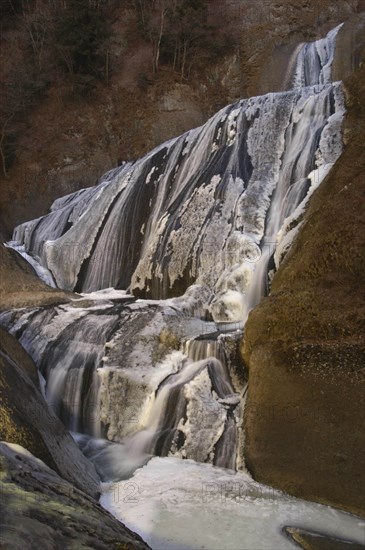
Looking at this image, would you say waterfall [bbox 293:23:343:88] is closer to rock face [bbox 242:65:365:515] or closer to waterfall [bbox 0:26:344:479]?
waterfall [bbox 0:26:344:479]

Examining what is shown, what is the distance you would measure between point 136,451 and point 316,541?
2.52 m

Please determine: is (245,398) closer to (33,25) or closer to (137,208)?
(137,208)

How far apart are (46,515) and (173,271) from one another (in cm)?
683

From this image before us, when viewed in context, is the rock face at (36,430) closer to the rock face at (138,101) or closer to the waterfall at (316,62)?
the rock face at (138,101)

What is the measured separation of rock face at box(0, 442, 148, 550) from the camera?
288 centimetres

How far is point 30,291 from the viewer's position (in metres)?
9.84

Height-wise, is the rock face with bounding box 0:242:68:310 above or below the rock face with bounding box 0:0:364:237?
below

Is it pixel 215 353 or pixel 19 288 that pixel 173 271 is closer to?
pixel 19 288

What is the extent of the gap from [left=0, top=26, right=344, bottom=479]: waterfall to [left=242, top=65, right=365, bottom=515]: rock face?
2.14 feet

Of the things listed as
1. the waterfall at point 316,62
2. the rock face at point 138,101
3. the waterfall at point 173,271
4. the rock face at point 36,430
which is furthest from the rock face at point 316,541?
the rock face at point 138,101

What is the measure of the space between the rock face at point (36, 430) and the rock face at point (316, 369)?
64.7 inches

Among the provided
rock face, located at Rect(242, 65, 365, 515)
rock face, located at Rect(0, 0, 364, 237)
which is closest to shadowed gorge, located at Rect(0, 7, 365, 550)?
rock face, located at Rect(242, 65, 365, 515)

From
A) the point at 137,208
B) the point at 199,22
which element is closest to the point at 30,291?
the point at 137,208

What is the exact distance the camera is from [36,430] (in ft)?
15.4
